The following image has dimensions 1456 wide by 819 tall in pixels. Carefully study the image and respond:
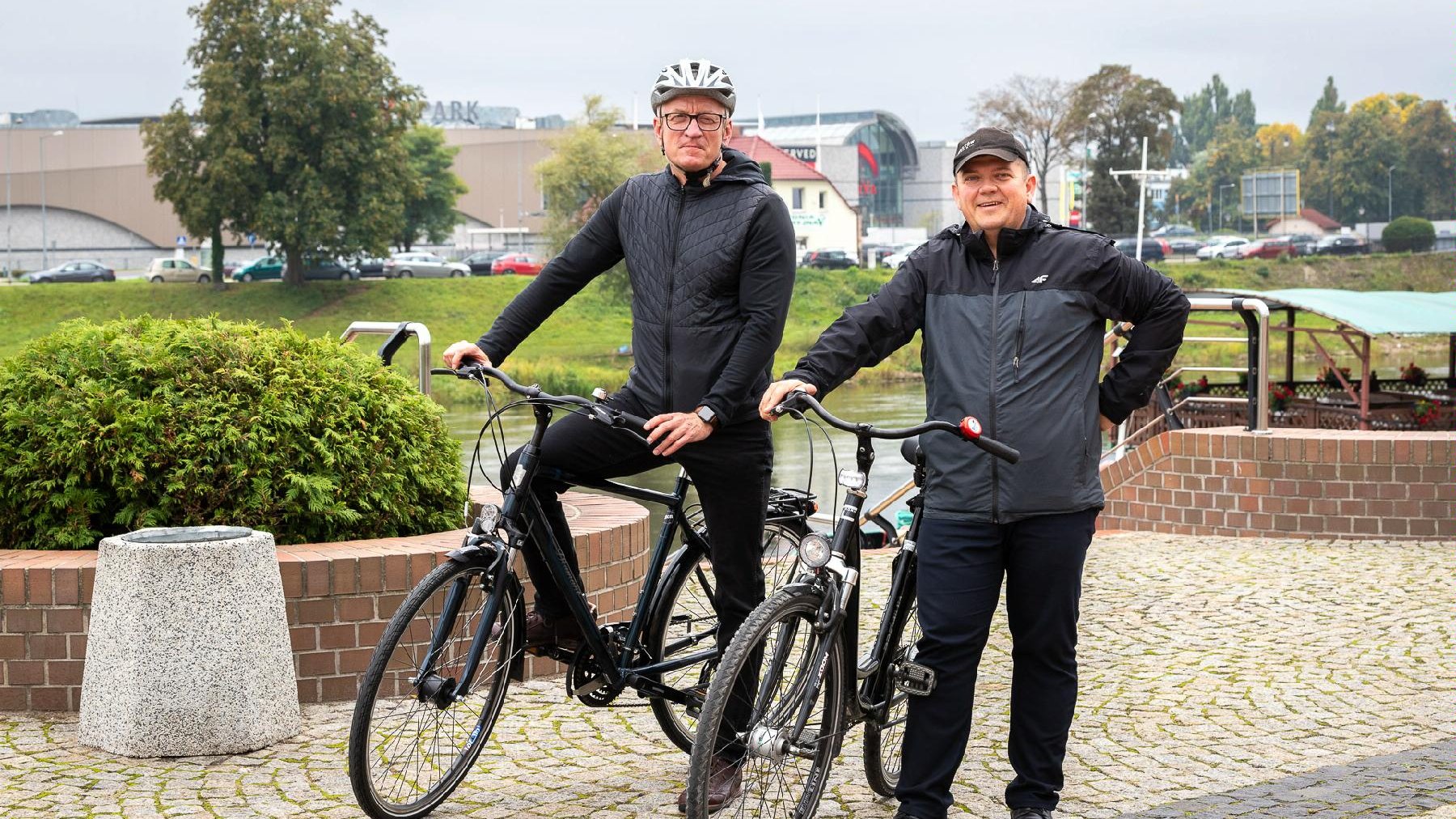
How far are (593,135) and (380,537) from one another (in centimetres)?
6323

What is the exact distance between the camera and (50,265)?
81562 millimetres

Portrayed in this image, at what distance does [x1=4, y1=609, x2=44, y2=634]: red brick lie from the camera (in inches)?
216

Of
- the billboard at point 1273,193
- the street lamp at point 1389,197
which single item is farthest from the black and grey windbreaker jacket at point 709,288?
the street lamp at point 1389,197

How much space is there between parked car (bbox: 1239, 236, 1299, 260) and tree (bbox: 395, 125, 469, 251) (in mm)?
34930

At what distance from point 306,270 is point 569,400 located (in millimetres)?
57015

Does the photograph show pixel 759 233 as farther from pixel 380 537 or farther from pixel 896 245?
pixel 896 245

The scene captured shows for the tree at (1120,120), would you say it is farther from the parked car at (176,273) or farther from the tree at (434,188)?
the parked car at (176,273)

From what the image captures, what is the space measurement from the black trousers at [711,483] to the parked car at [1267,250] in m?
74.5

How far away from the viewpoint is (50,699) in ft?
18.1

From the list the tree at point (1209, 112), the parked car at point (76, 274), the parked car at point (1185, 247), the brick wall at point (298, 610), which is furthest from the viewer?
the tree at point (1209, 112)

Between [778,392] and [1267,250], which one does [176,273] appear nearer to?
[1267,250]

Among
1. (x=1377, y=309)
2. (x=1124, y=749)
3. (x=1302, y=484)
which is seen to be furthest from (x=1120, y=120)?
(x=1124, y=749)

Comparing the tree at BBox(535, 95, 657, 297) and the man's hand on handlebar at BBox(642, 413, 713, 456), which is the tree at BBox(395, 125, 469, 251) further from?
the man's hand on handlebar at BBox(642, 413, 713, 456)

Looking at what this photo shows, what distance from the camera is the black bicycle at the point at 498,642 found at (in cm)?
426
